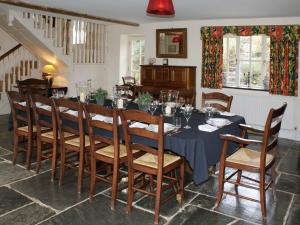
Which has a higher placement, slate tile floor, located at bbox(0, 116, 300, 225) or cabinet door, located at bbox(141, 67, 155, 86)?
cabinet door, located at bbox(141, 67, 155, 86)

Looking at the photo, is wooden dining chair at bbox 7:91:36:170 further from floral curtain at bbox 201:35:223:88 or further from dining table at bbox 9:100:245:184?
floral curtain at bbox 201:35:223:88

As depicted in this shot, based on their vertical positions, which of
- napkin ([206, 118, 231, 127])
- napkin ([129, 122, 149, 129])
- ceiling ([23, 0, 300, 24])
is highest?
ceiling ([23, 0, 300, 24])

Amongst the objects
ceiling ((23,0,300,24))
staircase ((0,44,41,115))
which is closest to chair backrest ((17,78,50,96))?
ceiling ((23,0,300,24))

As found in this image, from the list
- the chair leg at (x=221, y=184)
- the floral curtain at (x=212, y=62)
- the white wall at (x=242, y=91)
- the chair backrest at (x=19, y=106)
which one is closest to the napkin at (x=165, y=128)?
the chair leg at (x=221, y=184)

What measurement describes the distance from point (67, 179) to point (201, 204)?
1.58 meters

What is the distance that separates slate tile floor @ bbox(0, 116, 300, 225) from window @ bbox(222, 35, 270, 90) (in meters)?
3.10

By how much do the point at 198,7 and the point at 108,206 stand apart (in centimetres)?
357

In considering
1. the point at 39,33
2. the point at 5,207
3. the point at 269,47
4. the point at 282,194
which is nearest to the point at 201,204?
the point at 282,194

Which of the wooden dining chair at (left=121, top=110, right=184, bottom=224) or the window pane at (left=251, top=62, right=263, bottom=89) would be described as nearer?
the wooden dining chair at (left=121, top=110, right=184, bottom=224)

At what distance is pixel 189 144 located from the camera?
2857 millimetres

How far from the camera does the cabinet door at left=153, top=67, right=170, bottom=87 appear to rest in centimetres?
705

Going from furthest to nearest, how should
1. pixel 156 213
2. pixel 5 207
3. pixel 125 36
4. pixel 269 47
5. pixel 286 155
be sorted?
pixel 125 36 < pixel 269 47 < pixel 286 155 < pixel 5 207 < pixel 156 213

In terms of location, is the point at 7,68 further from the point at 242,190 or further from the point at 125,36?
the point at 242,190

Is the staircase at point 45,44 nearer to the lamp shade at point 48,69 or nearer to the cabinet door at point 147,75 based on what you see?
the lamp shade at point 48,69
